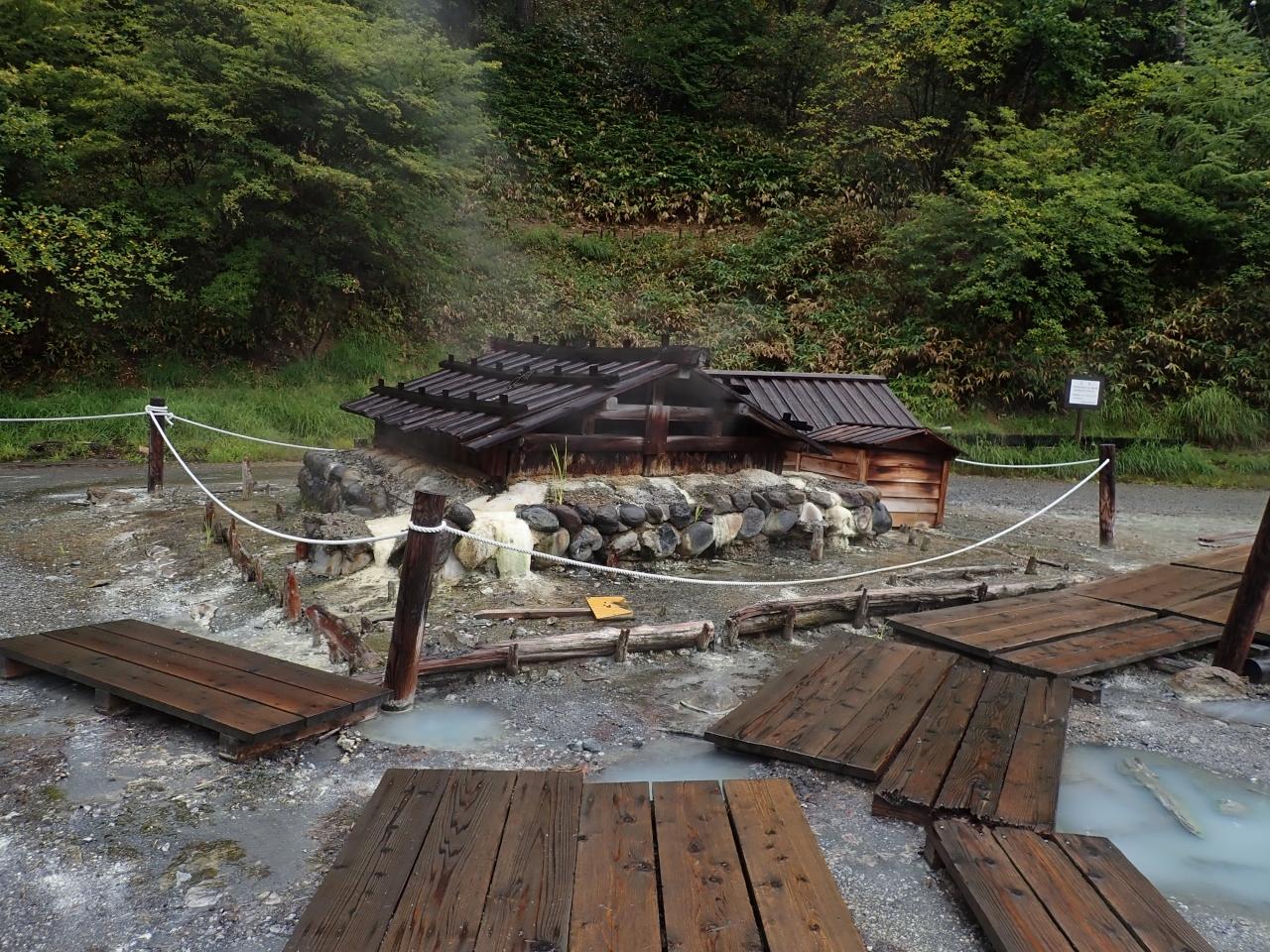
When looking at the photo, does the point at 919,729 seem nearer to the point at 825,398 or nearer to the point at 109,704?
the point at 109,704

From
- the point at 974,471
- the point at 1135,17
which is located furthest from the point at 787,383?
the point at 1135,17

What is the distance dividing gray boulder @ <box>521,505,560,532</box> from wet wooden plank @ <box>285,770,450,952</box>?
13.4 ft

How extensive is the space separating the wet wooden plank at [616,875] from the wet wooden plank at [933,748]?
1179mm

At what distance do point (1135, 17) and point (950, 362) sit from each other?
11.3m

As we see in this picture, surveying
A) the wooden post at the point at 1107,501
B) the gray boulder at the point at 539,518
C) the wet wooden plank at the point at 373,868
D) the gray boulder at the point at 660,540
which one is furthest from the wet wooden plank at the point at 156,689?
the wooden post at the point at 1107,501

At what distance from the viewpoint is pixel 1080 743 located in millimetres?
5055

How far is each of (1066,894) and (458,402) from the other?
715cm

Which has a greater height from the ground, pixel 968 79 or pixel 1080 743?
pixel 968 79

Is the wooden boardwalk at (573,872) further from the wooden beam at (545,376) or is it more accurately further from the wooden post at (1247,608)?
the wooden beam at (545,376)

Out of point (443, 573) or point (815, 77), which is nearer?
point (443, 573)

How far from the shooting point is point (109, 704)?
15.9ft

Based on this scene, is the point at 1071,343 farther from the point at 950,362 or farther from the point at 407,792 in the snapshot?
the point at 407,792

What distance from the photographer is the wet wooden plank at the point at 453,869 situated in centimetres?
287

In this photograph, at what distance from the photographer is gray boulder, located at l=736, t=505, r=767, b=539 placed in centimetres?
927
